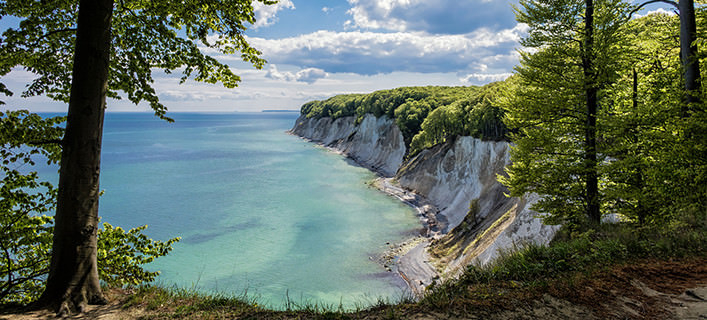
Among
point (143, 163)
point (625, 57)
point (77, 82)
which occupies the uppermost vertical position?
point (625, 57)

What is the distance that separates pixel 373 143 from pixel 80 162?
8927 cm

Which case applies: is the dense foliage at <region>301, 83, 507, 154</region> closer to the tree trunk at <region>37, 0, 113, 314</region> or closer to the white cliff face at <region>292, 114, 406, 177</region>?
the white cliff face at <region>292, 114, 406, 177</region>

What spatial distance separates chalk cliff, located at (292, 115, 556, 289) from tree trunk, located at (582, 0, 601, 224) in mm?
3729

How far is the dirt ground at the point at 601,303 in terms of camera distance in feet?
19.0

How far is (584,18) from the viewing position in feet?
48.8

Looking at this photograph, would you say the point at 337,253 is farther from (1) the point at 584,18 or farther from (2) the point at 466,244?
(1) the point at 584,18

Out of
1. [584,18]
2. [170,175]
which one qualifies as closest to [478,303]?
[584,18]

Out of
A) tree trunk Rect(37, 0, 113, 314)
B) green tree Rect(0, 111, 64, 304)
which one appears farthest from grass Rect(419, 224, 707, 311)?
green tree Rect(0, 111, 64, 304)

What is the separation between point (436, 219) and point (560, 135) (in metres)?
31.2

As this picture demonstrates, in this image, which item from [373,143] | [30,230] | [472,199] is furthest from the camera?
[373,143]

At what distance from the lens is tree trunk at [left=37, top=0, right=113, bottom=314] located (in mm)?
6250

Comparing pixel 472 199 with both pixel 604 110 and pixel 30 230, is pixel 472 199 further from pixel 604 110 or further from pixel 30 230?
pixel 30 230

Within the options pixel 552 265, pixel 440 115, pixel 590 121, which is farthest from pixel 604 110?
pixel 440 115

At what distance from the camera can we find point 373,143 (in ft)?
311
